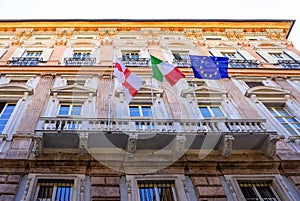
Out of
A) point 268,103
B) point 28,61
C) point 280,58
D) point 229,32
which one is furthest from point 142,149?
point 229,32

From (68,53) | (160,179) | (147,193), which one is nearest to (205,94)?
(160,179)

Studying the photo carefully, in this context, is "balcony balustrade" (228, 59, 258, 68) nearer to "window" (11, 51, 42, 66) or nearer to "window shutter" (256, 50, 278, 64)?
"window shutter" (256, 50, 278, 64)

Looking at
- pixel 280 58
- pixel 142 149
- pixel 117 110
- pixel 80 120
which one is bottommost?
pixel 142 149

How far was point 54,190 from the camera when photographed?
998 centimetres

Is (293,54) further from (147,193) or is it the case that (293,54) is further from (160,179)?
(147,193)

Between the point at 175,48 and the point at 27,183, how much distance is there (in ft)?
48.3

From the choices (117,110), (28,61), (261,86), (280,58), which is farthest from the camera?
(280,58)

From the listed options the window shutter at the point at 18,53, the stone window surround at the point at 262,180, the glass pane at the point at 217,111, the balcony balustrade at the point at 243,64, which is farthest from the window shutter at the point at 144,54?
the stone window surround at the point at 262,180

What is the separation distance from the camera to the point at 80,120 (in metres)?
11.9

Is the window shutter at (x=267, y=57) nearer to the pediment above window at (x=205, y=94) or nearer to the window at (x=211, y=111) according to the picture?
the pediment above window at (x=205, y=94)

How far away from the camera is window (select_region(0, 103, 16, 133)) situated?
1292cm

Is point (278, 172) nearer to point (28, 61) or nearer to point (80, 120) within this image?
point (80, 120)

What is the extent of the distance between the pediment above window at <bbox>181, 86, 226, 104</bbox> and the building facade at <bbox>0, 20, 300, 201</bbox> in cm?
5

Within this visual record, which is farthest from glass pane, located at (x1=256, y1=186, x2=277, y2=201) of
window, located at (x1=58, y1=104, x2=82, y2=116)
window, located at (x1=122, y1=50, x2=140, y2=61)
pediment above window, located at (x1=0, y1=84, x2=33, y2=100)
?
window, located at (x1=122, y1=50, x2=140, y2=61)
